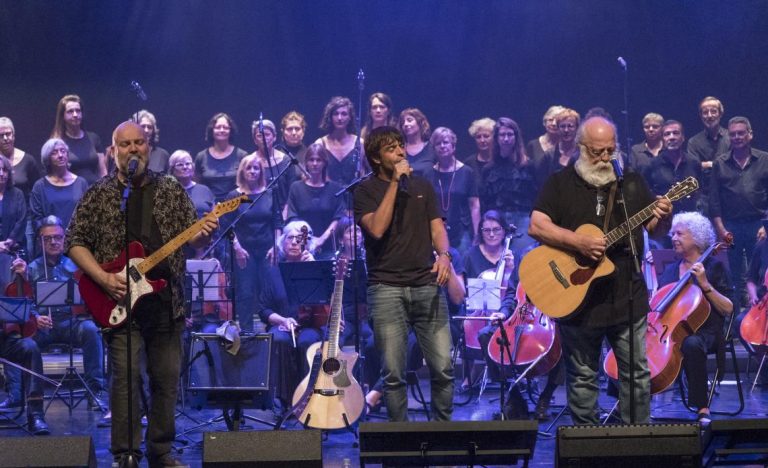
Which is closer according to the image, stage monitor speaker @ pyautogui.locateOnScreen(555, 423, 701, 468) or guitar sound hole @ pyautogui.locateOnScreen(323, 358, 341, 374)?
stage monitor speaker @ pyautogui.locateOnScreen(555, 423, 701, 468)

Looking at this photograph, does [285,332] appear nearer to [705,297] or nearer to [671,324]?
[671,324]

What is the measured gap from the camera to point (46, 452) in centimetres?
431

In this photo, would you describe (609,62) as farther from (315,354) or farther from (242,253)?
(315,354)

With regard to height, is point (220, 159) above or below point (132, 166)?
above

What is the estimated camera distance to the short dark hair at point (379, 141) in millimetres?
5301

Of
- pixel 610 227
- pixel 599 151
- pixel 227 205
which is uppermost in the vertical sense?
pixel 599 151

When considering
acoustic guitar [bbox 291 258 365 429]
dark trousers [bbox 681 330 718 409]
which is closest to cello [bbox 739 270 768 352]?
dark trousers [bbox 681 330 718 409]

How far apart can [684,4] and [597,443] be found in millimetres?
10356

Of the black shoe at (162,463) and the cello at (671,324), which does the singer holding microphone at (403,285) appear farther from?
the cello at (671,324)

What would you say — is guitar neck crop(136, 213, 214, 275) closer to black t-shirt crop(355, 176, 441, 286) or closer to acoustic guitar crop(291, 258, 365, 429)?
black t-shirt crop(355, 176, 441, 286)

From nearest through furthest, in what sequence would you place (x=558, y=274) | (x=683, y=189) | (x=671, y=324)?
(x=683, y=189)
(x=558, y=274)
(x=671, y=324)

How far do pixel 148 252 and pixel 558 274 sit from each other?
216 cm

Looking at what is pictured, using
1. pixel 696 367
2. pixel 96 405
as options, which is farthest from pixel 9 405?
pixel 696 367

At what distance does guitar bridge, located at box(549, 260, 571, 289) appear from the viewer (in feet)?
16.4
